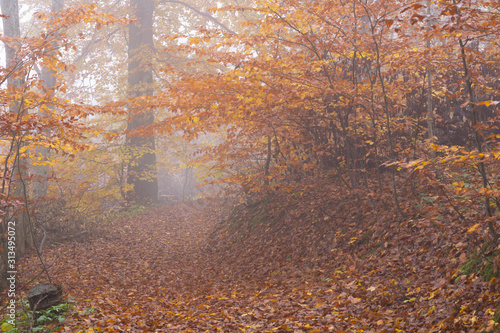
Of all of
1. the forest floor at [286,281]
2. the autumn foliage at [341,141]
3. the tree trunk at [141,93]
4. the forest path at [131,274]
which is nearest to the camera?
the forest floor at [286,281]

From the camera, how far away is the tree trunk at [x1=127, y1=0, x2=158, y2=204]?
1655 cm

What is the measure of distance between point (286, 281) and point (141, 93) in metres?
12.9

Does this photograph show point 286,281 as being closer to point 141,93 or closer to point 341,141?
point 341,141

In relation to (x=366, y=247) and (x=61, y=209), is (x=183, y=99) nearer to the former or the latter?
(x=366, y=247)

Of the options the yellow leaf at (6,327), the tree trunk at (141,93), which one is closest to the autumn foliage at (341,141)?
the yellow leaf at (6,327)

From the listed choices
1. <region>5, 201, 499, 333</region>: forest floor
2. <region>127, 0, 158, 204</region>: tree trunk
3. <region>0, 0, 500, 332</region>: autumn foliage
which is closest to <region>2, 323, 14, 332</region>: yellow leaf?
<region>5, 201, 499, 333</region>: forest floor

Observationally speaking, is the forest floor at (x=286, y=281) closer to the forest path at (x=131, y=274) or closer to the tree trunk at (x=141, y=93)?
the forest path at (x=131, y=274)

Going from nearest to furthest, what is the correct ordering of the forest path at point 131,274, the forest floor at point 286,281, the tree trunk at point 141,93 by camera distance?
the forest floor at point 286,281, the forest path at point 131,274, the tree trunk at point 141,93

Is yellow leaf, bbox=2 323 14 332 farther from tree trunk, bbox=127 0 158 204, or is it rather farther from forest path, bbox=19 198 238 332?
tree trunk, bbox=127 0 158 204

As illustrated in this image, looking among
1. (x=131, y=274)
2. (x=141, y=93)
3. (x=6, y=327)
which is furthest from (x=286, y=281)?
(x=141, y=93)

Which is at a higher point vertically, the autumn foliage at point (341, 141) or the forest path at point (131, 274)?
the autumn foliage at point (341, 141)

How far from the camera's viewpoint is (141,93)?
655 inches

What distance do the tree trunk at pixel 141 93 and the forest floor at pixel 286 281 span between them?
A: 7368mm

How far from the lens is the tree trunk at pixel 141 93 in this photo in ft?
54.3
